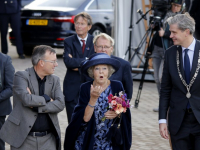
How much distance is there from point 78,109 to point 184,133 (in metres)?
1.02

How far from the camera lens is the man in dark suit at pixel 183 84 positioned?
467 cm

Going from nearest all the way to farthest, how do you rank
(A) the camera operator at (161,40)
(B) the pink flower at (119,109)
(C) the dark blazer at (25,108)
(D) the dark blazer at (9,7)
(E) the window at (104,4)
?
(B) the pink flower at (119,109)
(C) the dark blazer at (25,108)
(A) the camera operator at (161,40)
(D) the dark blazer at (9,7)
(E) the window at (104,4)

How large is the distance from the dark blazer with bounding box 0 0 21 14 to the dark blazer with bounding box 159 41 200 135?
9820 mm

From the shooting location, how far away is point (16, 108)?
16.3 feet

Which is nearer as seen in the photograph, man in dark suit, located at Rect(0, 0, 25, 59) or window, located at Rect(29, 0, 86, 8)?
man in dark suit, located at Rect(0, 0, 25, 59)

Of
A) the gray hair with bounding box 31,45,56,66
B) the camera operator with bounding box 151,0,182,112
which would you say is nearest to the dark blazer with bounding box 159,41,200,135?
the gray hair with bounding box 31,45,56,66

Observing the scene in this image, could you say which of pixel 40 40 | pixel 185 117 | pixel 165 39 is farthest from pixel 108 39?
pixel 40 40

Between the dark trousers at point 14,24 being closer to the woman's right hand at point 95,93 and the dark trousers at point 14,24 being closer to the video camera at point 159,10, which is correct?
the video camera at point 159,10

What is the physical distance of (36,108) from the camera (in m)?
4.91

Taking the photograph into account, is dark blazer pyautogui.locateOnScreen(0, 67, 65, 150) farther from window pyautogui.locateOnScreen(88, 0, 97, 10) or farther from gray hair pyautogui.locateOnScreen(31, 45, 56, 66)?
window pyautogui.locateOnScreen(88, 0, 97, 10)

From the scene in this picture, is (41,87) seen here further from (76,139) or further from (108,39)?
(108,39)

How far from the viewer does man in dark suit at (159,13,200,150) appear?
4672mm

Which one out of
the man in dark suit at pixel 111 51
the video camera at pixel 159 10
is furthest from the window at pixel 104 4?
the man in dark suit at pixel 111 51

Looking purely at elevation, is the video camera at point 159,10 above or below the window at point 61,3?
above
